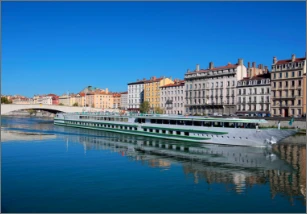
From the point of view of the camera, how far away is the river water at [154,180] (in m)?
17.4

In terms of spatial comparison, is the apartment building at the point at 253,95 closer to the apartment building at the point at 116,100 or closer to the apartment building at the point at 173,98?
the apartment building at the point at 173,98

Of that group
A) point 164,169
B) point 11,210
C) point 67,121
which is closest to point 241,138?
point 164,169

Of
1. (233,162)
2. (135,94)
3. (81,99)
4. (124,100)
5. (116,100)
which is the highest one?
(135,94)

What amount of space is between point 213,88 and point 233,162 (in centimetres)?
5647

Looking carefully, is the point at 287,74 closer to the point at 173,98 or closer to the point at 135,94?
the point at 173,98

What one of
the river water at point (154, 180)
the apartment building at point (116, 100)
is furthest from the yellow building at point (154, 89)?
the river water at point (154, 180)

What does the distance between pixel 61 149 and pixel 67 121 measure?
43.7 metres

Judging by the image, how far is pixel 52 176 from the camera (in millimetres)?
23703

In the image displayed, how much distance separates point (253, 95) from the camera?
74.8m

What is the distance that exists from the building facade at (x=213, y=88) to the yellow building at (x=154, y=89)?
15157mm

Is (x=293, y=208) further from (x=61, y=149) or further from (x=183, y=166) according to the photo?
(x=61, y=149)

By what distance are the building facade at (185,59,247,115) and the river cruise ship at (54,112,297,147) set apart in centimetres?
3124

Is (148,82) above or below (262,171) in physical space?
above

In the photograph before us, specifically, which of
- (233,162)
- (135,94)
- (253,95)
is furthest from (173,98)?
(233,162)
